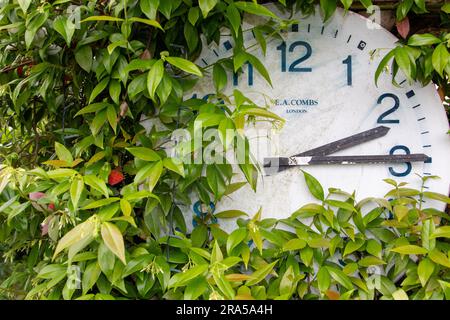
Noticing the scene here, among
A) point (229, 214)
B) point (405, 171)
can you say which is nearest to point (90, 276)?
point (229, 214)

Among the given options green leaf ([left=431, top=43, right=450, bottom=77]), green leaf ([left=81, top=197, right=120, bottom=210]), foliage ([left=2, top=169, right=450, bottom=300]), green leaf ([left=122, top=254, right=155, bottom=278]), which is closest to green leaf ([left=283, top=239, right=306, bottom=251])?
foliage ([left=2, top=169, right=450, bottom=300])

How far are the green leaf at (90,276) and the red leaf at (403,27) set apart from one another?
99 centimetres

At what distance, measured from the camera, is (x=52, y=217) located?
122cm

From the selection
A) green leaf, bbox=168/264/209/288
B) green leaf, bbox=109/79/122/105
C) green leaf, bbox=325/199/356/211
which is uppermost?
green leaf, bbox=109/79/122/105

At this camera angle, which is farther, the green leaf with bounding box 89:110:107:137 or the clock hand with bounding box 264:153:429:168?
the clock hand with bounding box 264:153:429:168

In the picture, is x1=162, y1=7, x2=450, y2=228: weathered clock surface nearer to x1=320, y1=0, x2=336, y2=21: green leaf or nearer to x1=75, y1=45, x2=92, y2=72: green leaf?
x1=320, y1=0, x2=336, y2=21: green leaf

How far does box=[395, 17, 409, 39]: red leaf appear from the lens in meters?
1.44

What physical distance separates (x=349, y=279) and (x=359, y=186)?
0.29m

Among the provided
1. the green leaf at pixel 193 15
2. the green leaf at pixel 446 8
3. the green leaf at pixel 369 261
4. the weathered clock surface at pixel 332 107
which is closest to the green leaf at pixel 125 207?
the weathered clock surface at pixel 332 107

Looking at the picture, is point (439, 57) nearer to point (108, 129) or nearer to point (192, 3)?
point (192, 3)

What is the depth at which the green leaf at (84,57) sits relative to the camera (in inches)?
51.9

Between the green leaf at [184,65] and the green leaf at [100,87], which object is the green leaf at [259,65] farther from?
the green leaf at [100,87]

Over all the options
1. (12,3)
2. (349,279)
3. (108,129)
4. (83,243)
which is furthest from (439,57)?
(12,3)

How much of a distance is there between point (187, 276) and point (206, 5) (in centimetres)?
61
